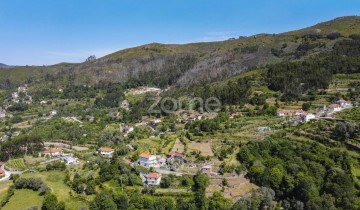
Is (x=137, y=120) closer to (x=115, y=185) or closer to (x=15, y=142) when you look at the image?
(x=15, y=142)

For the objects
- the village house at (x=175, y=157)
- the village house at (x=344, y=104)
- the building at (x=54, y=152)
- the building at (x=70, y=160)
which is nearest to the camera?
the village house at (x=175, y=157)

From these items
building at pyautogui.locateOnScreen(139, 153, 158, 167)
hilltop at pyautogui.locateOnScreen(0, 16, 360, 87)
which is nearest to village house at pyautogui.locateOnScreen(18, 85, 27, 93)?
hilltop at pyautogui.locateOnScreen(0, 16, 360, 87)

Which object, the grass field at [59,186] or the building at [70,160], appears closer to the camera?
the grass field at [59,186]

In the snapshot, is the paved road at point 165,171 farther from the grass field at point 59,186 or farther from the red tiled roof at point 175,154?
the grass field at point 59,186

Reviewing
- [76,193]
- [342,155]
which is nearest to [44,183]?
[76,193]

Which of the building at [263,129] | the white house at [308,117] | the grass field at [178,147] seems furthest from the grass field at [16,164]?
the white house at [308,117]

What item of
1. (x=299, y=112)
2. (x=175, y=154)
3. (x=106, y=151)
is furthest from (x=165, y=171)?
(x=299, y=112)
